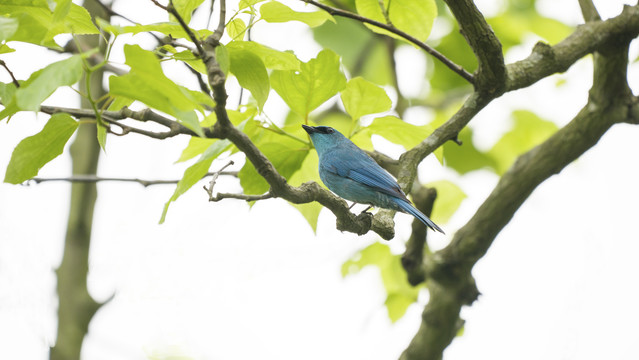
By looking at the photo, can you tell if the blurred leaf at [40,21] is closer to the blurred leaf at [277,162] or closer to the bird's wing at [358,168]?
the blurred leaf at [277,162]

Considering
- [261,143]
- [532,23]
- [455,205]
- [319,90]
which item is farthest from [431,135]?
[532,23]

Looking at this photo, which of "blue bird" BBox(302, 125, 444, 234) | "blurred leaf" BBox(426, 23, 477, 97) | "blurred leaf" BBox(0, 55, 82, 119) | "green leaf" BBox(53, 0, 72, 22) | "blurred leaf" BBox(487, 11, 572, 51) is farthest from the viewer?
"blurred leaf" BBox(487, 11, 572, 51)

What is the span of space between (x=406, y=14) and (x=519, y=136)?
3.45 metres

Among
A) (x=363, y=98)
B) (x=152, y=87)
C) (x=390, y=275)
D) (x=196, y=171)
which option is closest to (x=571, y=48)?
(x=363, y=98)

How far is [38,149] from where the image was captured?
2443mm

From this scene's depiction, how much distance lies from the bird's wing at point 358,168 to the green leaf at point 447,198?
68cm

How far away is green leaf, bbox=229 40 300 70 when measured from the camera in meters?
2.62

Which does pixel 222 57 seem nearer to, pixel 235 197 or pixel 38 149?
pixel 235 197

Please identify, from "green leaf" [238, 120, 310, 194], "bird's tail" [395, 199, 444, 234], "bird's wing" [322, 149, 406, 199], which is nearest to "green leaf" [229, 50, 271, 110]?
"green leaf" [238, 120, 310, 194]

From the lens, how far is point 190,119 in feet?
6.24

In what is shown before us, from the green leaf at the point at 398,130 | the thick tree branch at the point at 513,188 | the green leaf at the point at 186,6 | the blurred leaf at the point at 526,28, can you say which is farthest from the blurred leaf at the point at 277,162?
the blurred leaf at the point at 526,28

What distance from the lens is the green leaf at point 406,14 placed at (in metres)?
3.40

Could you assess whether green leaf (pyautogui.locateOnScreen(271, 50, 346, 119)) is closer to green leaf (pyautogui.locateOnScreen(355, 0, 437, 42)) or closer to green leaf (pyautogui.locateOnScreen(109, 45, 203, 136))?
green leaf (pyautogui.locateOnScreen(355, 0, 437, 42))

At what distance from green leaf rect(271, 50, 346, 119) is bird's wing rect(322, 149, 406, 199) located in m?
1.26
